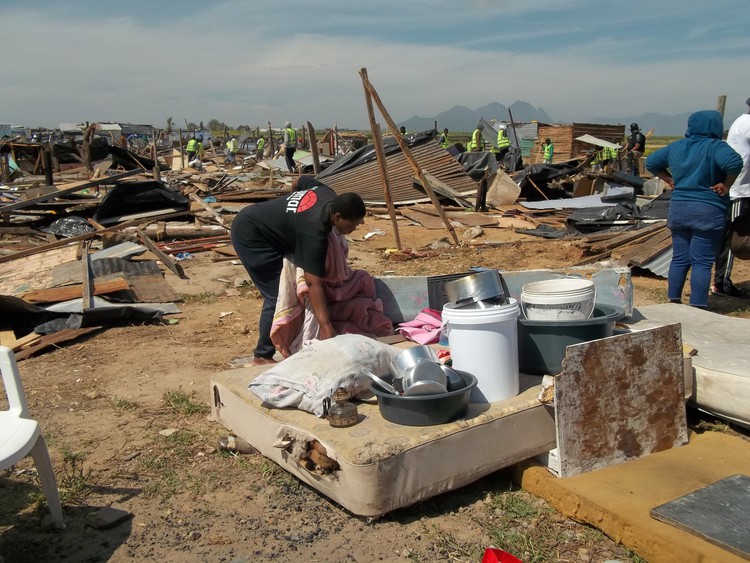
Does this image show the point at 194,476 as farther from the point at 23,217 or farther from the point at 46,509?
the point at 23,217

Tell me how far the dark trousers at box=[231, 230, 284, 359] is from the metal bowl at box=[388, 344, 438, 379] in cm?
131

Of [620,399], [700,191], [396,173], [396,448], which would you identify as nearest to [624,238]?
[700,191]

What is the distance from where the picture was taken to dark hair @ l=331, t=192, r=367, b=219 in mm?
3613

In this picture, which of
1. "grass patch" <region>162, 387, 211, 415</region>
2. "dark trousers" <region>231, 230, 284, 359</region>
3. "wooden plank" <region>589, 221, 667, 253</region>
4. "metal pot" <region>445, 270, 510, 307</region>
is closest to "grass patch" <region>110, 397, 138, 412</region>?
"grass patch" <region>162, 387, 211, 415</region>

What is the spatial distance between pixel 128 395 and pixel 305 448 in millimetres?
2109

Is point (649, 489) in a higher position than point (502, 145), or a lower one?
lower

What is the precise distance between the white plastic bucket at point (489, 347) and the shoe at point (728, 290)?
4507 millimetres

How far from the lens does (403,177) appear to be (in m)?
15.2

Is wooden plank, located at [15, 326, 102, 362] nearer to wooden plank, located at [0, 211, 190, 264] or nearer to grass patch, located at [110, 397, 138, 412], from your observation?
grass patch, located at [110, 397, 138, 412]

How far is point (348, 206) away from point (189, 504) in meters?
1.72

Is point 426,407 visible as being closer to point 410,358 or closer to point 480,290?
point 410,358

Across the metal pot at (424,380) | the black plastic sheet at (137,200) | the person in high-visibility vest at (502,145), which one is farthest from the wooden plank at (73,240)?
the person in high-visibility vest at (502,145)

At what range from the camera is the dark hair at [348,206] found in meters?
3.61

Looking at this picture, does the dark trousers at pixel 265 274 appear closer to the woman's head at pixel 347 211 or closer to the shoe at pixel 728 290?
the woman's head at pixel 347 211
